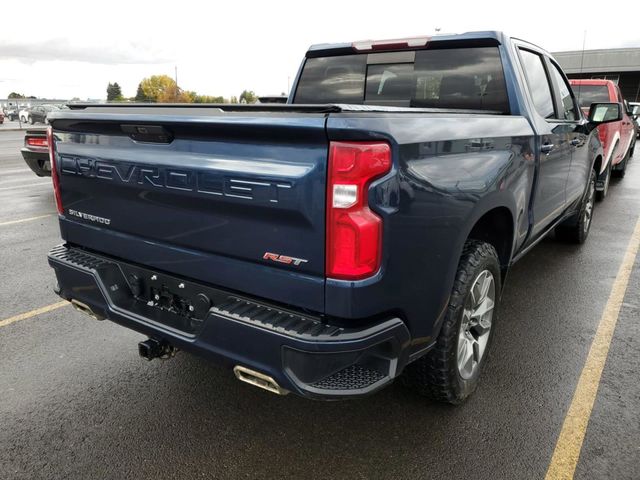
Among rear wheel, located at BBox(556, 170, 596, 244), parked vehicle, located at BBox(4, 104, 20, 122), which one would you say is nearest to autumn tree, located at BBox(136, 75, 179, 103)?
parked vehicle, located at BBox(4, 104, 20, 122)

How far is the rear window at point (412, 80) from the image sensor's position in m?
3.45

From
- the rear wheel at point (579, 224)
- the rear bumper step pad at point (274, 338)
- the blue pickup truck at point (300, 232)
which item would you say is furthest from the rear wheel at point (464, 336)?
the rear wheel at point (579, 224)

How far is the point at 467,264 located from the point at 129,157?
1.70 metres

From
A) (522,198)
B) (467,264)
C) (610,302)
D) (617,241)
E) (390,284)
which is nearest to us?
(390,284)

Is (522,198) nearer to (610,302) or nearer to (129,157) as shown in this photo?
(610,302)

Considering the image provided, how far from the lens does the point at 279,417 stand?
9.04 ft

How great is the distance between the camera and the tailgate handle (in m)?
2.26

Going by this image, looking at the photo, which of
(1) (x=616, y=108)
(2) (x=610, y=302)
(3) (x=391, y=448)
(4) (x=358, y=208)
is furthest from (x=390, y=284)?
(1) (x=616, y=108)

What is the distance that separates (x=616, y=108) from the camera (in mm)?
4617

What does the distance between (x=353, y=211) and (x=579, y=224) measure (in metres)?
4.84

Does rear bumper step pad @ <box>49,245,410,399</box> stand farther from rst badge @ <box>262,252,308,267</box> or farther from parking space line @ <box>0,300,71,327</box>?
parking space line @ <box>0,300,71,327</box>

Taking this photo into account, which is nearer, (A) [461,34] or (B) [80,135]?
(B) [80,135]

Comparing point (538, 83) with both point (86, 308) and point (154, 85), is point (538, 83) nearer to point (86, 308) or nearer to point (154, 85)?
point (86, 308)

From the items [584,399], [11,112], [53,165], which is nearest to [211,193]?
[53,165]
